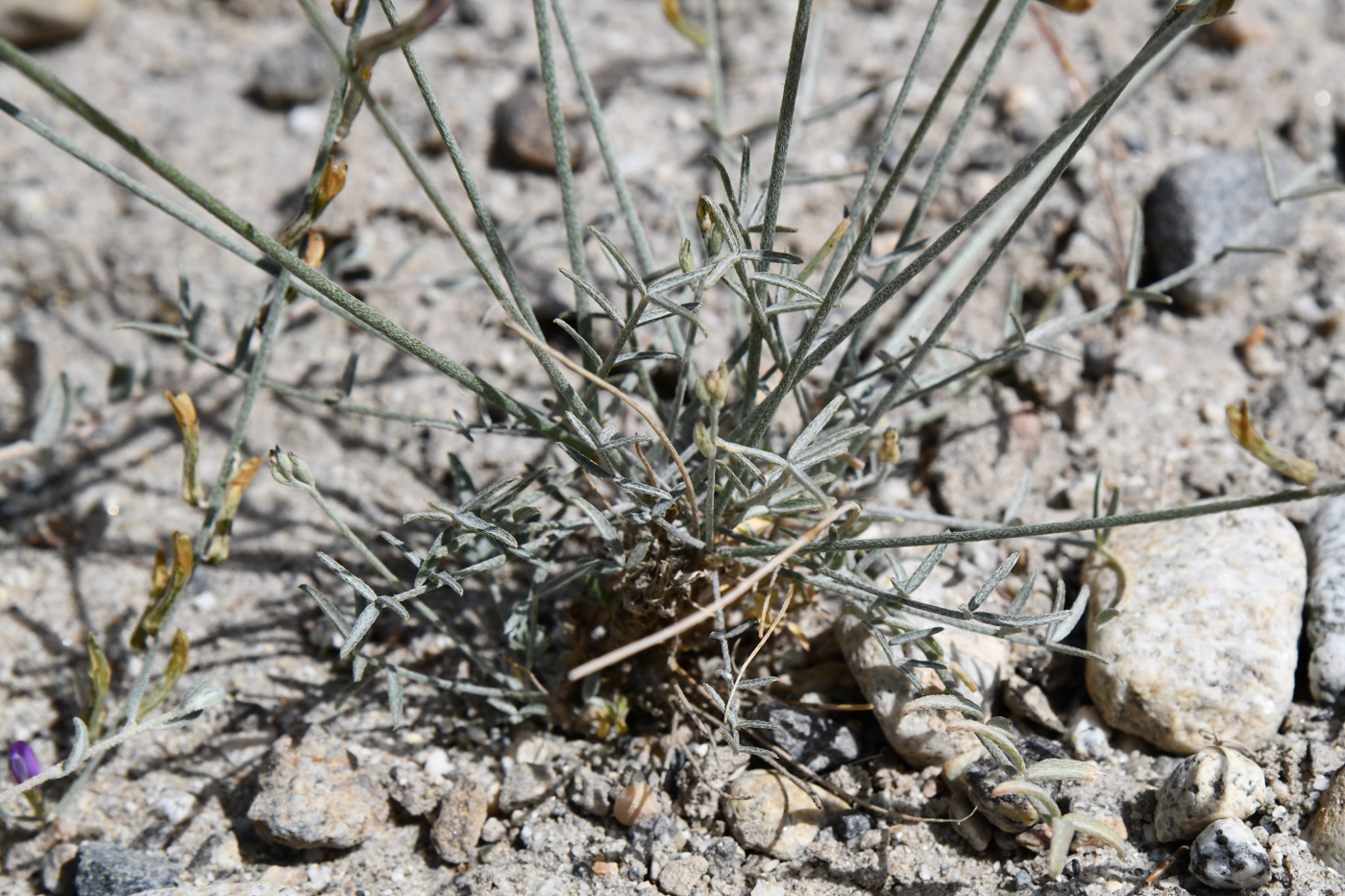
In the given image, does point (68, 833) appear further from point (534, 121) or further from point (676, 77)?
point (676, 77)

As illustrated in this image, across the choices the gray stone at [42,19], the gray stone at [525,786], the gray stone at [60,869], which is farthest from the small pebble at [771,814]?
the gray stone at [42,19]

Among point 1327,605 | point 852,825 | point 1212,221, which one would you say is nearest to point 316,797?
point 852,825

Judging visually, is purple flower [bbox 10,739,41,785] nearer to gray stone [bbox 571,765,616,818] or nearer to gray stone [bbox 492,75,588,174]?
gray stone [bbox 571,765,616,818]

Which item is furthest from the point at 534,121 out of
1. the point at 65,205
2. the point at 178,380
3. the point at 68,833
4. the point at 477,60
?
the point at 68,833

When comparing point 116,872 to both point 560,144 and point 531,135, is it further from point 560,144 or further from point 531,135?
point 531,135

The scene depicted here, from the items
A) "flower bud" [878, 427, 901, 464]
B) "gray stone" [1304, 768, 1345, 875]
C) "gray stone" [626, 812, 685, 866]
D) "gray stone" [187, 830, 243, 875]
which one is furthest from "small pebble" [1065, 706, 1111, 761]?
"gray stone" [187, 830, 243, 875]
